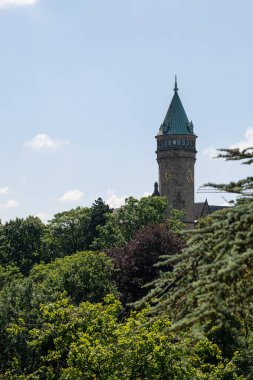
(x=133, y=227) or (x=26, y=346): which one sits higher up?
(x=133, y=227)

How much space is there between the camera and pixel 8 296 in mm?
35656

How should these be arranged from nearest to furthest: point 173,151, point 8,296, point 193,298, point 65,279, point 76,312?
point 193,298 < point 76,312 < point 8,296 < point 65,279 < point 173,151

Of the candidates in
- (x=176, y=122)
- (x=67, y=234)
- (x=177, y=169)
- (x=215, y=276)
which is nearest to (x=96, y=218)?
(x=67, y=234)

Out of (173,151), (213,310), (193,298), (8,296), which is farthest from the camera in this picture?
(173,151)

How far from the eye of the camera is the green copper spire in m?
102

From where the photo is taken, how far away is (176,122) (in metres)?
102

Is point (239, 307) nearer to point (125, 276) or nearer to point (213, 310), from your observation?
point (213, 310)

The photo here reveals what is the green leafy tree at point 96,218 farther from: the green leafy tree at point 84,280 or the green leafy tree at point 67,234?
the green leafy tree at point 84,280

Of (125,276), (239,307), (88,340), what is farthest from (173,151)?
(239,307)

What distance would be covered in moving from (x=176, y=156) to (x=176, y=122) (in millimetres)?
4484

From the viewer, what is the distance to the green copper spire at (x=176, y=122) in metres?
102

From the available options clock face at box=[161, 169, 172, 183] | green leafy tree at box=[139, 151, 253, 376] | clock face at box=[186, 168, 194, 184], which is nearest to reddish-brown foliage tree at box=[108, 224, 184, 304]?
green leafy tree at box=[139, 151, 253, 376]

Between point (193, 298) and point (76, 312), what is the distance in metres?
20.4

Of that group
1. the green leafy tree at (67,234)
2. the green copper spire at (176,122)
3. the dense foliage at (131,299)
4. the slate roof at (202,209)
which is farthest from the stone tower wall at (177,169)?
the green leafy tree at (67,234)
